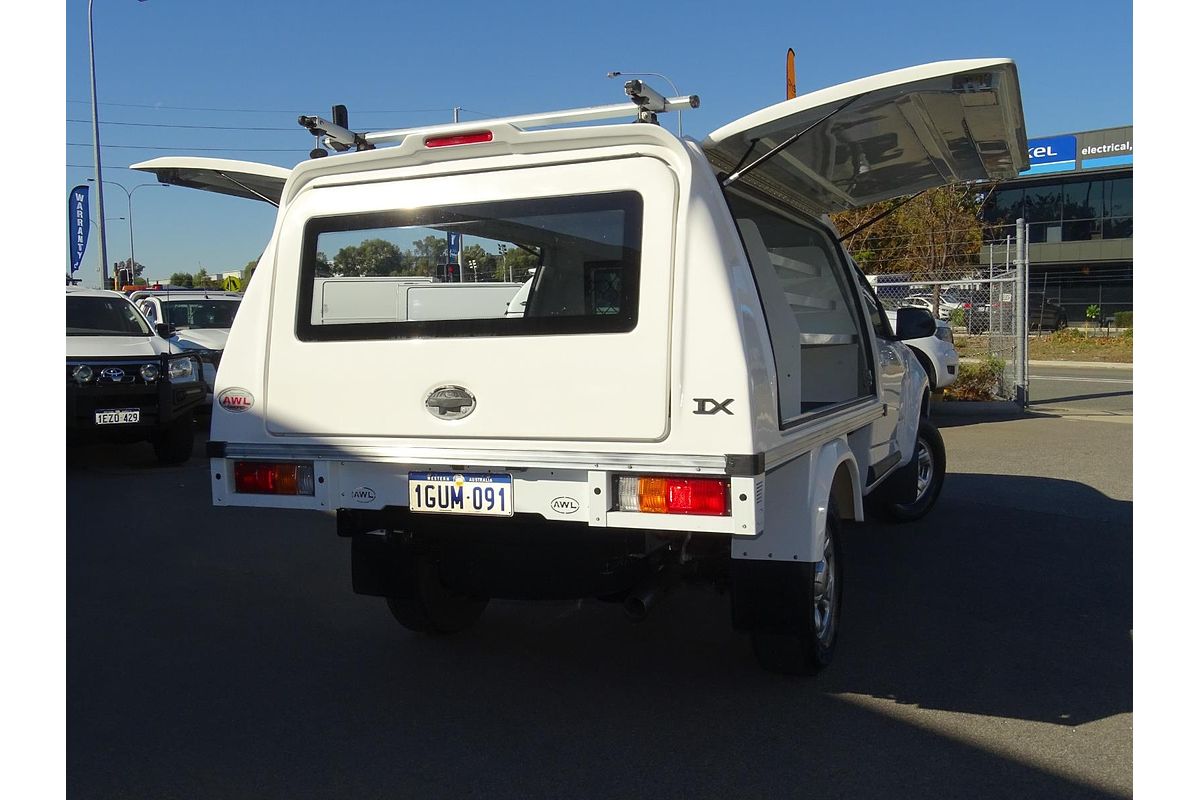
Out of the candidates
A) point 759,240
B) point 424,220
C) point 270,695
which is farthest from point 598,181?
point 270,695

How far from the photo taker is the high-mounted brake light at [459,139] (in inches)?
163

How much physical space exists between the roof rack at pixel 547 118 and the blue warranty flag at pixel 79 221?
2067 centimetres

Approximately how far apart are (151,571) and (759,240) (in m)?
4.37

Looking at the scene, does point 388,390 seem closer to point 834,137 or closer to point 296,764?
point 296,764

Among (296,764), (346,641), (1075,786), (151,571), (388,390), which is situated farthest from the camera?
(151,571)

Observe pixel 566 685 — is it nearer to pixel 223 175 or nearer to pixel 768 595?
pixel 768 595

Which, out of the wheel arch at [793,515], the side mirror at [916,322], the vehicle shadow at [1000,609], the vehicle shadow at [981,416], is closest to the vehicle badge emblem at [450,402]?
the wheel arch at [793,515]

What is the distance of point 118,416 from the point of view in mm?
10227

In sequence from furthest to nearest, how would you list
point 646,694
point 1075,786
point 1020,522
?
1. point 1020,522
2. point 646,694
3. point 1075,786

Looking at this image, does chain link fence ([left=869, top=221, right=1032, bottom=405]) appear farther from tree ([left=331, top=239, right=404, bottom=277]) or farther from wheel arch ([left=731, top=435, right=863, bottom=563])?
tree ([left=331, top=239, right=404, bottom=277])

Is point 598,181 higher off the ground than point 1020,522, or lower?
higher

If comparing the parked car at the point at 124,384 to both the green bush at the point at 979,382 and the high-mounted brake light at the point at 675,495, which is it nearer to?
the high-mounted brake light at the point at 675,495
